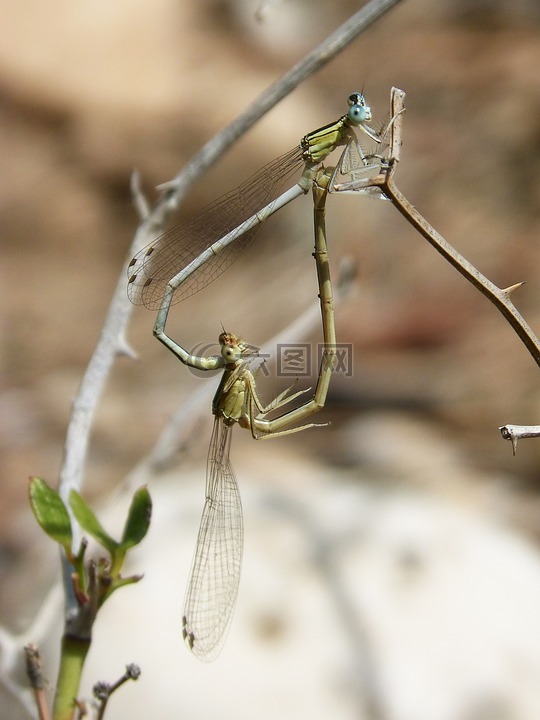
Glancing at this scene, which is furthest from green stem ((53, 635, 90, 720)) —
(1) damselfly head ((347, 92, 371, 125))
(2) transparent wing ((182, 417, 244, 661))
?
(1) damselfly head ((347, 92, 371, 125))

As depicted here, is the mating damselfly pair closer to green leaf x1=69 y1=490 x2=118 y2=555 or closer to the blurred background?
green leaf x1=69 y1=490 x2=118 y2=555

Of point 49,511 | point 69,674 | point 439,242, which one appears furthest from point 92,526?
point 439,242

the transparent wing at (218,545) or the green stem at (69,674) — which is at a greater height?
the transparent wing at (218,545)

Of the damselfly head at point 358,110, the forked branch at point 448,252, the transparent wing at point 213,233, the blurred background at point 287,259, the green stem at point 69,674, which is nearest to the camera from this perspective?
the forked branch at point 448,252

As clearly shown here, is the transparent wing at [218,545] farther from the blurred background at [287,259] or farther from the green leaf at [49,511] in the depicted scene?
the blurred background at [287,259]

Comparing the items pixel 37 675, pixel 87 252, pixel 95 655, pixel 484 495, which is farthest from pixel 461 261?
pixel 87 252

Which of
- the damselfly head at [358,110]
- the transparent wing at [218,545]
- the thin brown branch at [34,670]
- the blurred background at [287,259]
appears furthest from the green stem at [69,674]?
the blurred background at [287,259]
